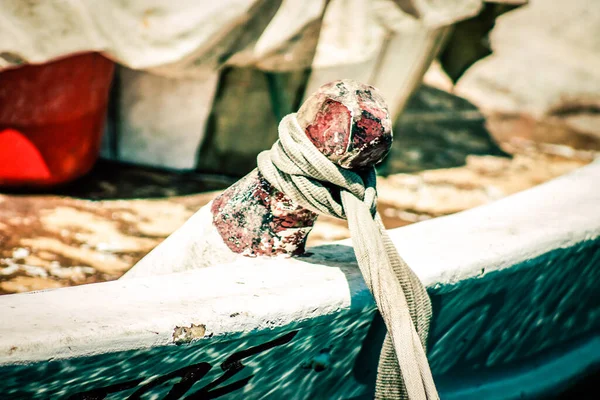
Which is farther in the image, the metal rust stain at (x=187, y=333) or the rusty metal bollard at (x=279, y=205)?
the rusty metal bollard at (x=279, y=205)

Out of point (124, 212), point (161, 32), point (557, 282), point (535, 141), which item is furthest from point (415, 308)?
point (535, 141)

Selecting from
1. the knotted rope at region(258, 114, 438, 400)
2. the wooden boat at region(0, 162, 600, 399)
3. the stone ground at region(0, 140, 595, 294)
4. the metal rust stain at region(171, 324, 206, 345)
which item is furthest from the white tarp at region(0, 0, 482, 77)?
the metal rust stain at region(171, 324, 206, 345)

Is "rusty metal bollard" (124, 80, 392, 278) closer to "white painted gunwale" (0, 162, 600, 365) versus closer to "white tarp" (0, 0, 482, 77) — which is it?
"white painted gunwale" (0, 162, 600, 365)

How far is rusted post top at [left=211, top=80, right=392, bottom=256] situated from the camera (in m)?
1.12

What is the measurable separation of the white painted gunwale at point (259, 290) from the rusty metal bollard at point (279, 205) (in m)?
0.06

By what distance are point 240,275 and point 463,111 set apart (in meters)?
3.86

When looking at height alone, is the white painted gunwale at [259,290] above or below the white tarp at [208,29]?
below

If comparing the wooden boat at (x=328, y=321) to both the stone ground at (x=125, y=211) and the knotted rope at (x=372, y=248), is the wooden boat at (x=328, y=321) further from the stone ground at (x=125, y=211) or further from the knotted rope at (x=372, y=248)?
the stone ground at (x=125, y=211)

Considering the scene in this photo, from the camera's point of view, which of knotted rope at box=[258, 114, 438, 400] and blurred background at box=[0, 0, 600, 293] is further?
blurred background at box=[0, 0, 600, 293]

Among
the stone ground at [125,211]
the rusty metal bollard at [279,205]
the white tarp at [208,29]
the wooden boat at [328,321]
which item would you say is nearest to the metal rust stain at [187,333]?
the wooden boat at [328,321]

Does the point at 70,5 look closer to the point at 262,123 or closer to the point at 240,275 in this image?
the point at 262,123

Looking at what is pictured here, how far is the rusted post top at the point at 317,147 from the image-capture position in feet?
3.67

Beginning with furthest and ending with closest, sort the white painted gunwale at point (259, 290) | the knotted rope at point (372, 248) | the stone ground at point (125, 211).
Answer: the stone ground at point (125, 211) → the knotted rope at point (372, 248) → the white painted gunwale at point (259, 290)

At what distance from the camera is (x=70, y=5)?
210 centimetres
